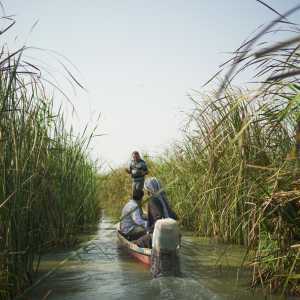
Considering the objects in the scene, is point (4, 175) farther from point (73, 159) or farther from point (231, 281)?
point (73, 159)

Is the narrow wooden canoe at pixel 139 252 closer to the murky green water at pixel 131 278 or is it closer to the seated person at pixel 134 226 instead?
the murky green water at pixel 131 278

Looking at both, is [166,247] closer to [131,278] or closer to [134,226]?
[131,278]

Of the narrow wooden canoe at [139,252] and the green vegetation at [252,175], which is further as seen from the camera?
the narrow wooden canoe at [139,252]

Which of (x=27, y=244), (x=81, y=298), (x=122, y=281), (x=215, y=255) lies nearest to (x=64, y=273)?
(x=122, y=281)

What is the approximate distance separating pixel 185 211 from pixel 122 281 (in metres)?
5.28

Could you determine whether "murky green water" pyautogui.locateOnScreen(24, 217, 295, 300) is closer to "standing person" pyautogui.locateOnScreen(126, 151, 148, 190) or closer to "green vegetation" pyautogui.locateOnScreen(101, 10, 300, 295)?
"green vegetation" pyautogui.locateOnScreen(101, 10, 300, 295)

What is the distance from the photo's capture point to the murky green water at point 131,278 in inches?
228

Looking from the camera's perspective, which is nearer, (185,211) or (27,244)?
(27,244)

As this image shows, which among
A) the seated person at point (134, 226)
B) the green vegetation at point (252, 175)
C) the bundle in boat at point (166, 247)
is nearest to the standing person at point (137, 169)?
the green vegetation at point (252, 175)

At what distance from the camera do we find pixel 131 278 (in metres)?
6.83

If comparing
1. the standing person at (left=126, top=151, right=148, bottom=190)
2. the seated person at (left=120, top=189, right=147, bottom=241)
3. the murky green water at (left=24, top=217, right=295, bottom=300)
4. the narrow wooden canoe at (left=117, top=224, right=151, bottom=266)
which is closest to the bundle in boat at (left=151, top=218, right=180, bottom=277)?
the murky green water at (left=24, top=217, right=295, bottom=300)

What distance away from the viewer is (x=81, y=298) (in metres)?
5.70

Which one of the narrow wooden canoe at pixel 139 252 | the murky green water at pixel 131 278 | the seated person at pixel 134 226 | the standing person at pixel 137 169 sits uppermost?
the standing person at pixel 137 169

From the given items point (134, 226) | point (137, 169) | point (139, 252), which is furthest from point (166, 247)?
point (137, 169)
